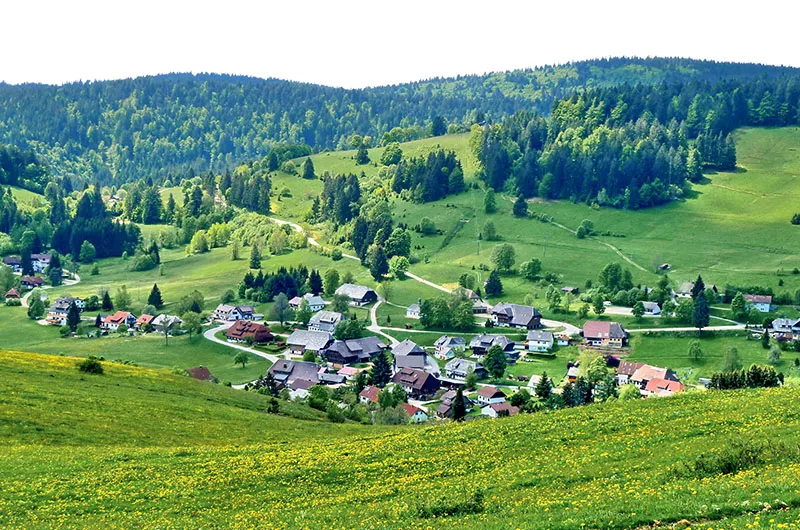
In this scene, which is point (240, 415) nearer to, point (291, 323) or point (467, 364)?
point (467, 364)

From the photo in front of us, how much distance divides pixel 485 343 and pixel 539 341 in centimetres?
909

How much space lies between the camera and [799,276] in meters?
174

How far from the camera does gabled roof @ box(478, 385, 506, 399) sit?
11844 centimetres

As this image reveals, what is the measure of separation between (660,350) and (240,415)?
9195cm

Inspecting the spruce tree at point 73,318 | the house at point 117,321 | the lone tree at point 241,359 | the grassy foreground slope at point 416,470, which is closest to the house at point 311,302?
the house at point 117,321

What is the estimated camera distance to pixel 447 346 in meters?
148

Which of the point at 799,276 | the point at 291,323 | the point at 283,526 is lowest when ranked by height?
the point at 291,323

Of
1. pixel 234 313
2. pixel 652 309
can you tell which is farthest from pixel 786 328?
pixel 234 313

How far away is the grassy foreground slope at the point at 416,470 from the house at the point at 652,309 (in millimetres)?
112689

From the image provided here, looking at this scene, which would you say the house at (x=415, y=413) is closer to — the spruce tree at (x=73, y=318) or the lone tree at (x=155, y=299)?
the spruce tree at (x=73, y=318)

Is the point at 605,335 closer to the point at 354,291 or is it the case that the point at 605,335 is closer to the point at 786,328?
the point at 786,328

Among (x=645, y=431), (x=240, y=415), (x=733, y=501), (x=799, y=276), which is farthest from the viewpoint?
(x=799, y=276)

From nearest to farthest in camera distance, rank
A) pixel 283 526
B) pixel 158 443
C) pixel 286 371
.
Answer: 1. pixel 283 526
2. pixel 158 443
3. pixel 286 371

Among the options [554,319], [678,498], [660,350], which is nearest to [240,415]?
[678,498]
